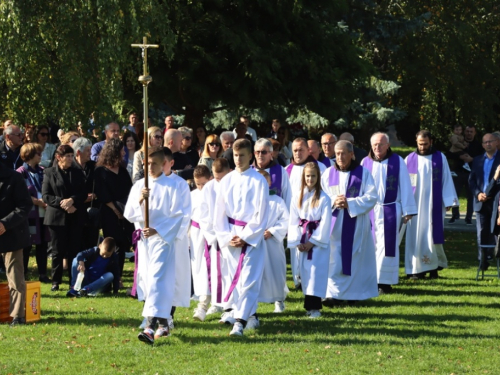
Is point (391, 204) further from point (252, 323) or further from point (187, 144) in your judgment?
point (252, 323)

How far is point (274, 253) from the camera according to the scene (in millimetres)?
10953

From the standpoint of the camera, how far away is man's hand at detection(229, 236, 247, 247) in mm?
10148

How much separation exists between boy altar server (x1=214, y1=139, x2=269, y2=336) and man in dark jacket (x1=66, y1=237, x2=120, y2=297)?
2.95m

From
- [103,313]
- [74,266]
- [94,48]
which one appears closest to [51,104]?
[94,48]

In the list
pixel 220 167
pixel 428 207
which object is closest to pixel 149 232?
pixel 220 167

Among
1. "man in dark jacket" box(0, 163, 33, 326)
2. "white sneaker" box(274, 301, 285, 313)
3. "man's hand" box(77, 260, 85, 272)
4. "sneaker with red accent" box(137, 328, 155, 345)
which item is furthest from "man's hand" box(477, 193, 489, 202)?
"man in dark jacket" box(0, 163, 33, 326)

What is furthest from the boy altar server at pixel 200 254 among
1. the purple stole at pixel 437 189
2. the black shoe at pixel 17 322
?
the purple stole at pixel 437 189

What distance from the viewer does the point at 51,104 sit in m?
14.9

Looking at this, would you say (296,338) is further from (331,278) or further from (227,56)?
(227,56)

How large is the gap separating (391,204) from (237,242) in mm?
4178

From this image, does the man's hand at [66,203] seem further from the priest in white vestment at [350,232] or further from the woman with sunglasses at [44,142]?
the priest in white vestment at [350,232]

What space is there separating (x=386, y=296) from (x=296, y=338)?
3.41m

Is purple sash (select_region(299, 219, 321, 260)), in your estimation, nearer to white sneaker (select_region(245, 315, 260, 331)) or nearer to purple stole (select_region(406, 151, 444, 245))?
white sneaker (select_region(245, 315, 260, 331))

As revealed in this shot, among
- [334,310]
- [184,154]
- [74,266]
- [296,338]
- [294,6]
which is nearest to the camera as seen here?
[296,338]
